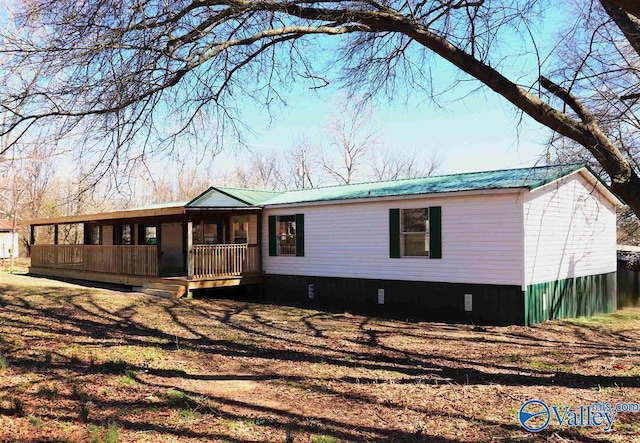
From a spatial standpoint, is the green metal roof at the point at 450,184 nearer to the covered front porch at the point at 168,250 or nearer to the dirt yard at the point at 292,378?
the covered front porch at the point at 168,250

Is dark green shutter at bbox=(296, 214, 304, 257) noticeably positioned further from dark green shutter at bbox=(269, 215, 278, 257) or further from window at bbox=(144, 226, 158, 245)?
window at bbox=(144, 226, 158, 245)

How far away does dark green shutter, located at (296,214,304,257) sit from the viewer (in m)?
15.1

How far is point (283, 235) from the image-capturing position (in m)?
16.0

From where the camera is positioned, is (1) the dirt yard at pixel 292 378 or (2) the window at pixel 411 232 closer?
(1) the dirt yard at pixel 292 378

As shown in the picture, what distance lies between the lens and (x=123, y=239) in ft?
72.0

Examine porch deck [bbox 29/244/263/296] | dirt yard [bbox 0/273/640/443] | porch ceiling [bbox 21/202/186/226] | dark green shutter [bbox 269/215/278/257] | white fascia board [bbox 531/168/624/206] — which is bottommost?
dirt yard [bbox 0/273/640/443]

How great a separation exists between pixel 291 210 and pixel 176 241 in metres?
6.81

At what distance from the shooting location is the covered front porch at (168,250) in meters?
15.0

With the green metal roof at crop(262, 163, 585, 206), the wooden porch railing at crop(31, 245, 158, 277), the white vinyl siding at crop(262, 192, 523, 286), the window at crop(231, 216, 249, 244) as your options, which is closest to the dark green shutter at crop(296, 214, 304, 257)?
the white vinyl siding at crop(262, 192, 523, 286)

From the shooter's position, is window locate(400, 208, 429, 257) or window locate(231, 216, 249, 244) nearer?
window locate(400, 208, 429, 257)

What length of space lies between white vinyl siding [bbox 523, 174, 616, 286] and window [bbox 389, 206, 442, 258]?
223 cm

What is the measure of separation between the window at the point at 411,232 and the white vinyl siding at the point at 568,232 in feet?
7.32

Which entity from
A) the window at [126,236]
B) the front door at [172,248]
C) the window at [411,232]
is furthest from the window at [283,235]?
the window at [126,236]

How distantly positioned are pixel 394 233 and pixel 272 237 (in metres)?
4.66
